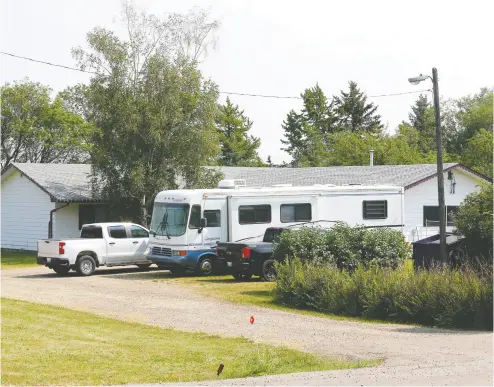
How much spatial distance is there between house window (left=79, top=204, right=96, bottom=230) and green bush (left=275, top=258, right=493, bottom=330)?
1960cm

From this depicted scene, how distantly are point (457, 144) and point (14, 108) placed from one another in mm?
40915

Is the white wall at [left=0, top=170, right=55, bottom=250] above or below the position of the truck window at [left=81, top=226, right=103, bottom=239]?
above

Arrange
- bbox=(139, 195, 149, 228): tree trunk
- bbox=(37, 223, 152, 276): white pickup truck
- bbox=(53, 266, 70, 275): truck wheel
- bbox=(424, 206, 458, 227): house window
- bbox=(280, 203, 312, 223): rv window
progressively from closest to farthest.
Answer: bbox=(37, 223, 152, 276): white pickup truck < bbox=(53, 266, 70, 275): truck wheel < bbox=(280, 203, 312, 223): rv window < bbox=(139, 195, 149, 228): tree trunk < bbox=(424, 206, 458, 227): house window

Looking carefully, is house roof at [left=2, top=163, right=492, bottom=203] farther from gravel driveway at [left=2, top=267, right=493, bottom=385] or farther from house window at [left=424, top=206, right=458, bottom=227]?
gravel driveway at [left=2, top=267, right=493, bottom=385]

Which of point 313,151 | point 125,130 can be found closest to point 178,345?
point 125,130

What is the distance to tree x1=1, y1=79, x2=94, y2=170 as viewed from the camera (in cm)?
6575

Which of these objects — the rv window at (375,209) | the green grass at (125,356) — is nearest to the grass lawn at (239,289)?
the green grass at (125,356)

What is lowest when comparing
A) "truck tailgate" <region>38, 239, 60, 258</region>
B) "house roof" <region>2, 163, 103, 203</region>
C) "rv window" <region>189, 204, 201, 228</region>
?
"truck tailgate" <region>38, 239, 60, 258</region>

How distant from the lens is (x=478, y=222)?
2030 cm

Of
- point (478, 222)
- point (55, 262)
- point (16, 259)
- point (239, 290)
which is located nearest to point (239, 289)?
point (239, 290)

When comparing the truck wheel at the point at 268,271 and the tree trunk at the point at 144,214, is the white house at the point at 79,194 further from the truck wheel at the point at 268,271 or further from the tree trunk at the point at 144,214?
the truck wheel at the point at 268,271

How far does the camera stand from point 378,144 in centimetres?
5900

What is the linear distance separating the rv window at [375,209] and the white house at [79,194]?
573 centimetres

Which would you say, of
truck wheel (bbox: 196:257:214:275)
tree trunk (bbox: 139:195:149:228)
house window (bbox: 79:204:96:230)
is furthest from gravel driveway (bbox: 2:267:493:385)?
house window (bbox: 79:204:96:230)
